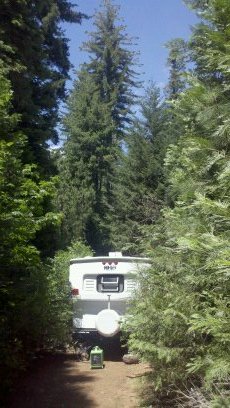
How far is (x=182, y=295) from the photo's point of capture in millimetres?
5094

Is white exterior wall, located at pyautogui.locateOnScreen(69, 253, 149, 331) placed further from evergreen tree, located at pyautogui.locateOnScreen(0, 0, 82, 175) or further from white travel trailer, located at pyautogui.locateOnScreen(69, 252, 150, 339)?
evergreen tree, located at pyautogui.locateOnScreen(0, 0, 82, 175)

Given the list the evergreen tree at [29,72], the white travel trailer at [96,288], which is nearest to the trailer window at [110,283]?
the white travel trailer at [96,288]

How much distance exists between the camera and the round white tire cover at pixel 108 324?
737cm

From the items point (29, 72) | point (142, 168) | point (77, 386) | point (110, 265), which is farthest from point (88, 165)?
point (77, 386)

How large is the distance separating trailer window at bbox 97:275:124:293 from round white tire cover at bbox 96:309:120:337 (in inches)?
23.2

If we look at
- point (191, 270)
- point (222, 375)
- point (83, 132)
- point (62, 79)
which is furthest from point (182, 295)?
point (83, 132)

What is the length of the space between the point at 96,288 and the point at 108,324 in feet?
2.71

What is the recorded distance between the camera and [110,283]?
798cm

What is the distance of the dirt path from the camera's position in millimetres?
5695

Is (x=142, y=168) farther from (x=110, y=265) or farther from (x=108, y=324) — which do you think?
(x=108, y=324)

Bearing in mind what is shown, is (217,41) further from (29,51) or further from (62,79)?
(62,79)

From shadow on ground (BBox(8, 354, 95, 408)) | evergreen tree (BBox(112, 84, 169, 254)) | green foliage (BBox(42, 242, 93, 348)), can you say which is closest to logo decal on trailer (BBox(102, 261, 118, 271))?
green foliage (BBox(42, 242, 93, 348))

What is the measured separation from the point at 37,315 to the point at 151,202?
1041 centimetres

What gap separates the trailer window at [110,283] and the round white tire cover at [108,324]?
1.93 feet
